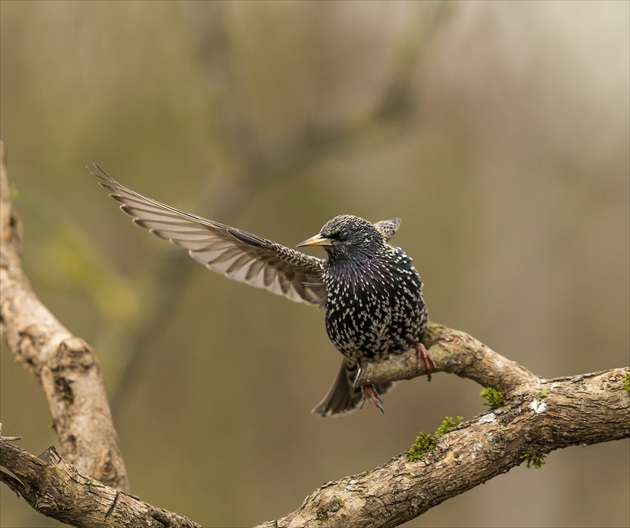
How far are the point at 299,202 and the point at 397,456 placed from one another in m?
7.70

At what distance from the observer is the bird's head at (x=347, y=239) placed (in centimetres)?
490

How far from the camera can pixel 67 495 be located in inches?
113

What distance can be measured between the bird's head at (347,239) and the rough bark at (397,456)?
0.78 m

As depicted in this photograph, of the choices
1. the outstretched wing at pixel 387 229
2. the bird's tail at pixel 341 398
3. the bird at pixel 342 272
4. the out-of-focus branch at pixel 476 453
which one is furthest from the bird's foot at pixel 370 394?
the out-of-focus branch at pixel 476 453

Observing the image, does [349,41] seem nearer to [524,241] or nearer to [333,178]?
[333,178]

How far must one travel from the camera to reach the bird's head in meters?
4.90

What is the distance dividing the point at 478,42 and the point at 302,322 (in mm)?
4666

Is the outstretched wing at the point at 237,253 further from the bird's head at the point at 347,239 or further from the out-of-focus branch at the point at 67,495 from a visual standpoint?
the out-of-focus branch at the point at 67,495

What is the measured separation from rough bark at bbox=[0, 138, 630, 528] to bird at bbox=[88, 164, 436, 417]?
35 cm

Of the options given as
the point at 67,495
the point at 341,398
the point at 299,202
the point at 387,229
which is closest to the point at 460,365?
the point at 341,398

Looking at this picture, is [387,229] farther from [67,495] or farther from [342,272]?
[67,495]

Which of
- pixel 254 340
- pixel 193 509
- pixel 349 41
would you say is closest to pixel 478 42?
pixel 349 41

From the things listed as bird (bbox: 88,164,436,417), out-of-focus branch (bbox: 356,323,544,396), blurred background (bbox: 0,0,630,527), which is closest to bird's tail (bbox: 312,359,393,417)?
bird (bbox: 88,164,436,417)

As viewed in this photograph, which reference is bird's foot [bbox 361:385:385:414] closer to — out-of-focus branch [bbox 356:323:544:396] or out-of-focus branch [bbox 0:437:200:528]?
out-of-focus branch [bbox 356:323:544:396]
